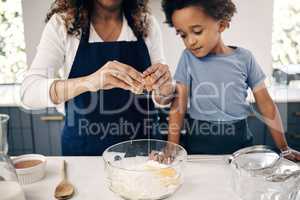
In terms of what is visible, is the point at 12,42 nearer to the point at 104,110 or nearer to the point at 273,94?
the point at 104,110

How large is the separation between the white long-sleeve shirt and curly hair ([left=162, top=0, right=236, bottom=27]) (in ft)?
0.21

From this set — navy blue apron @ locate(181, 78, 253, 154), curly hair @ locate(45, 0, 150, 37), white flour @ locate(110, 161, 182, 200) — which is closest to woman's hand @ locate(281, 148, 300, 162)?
navy blue apron @ locate(181, 78, 253, 154)

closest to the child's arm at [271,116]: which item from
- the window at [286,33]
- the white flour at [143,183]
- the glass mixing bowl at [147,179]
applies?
the window at [286,33]

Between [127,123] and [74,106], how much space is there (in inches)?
7.3

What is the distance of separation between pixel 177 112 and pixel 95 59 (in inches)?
12.4

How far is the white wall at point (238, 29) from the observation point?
38.8 inches

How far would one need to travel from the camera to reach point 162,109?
1.08 meters

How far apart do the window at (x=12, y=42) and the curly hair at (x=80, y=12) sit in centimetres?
14

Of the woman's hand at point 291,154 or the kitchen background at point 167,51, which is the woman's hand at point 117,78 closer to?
the kitchen background at point 167,51

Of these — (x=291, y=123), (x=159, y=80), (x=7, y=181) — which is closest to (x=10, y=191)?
(x=7, y=181)

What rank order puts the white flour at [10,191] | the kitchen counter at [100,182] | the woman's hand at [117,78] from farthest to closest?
the woman's hand at [117,78], the kitchen counter at [100,182], the white flour at [10,191]

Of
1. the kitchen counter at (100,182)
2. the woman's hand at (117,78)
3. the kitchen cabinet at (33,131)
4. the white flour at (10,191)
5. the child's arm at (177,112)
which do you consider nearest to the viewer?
the white flour at (10,191)

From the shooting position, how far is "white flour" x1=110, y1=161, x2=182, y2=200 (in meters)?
0.77

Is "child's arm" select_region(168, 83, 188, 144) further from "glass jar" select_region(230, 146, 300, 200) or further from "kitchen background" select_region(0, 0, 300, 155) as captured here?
"glass jar" select_region(230, 146, 300, 200)
